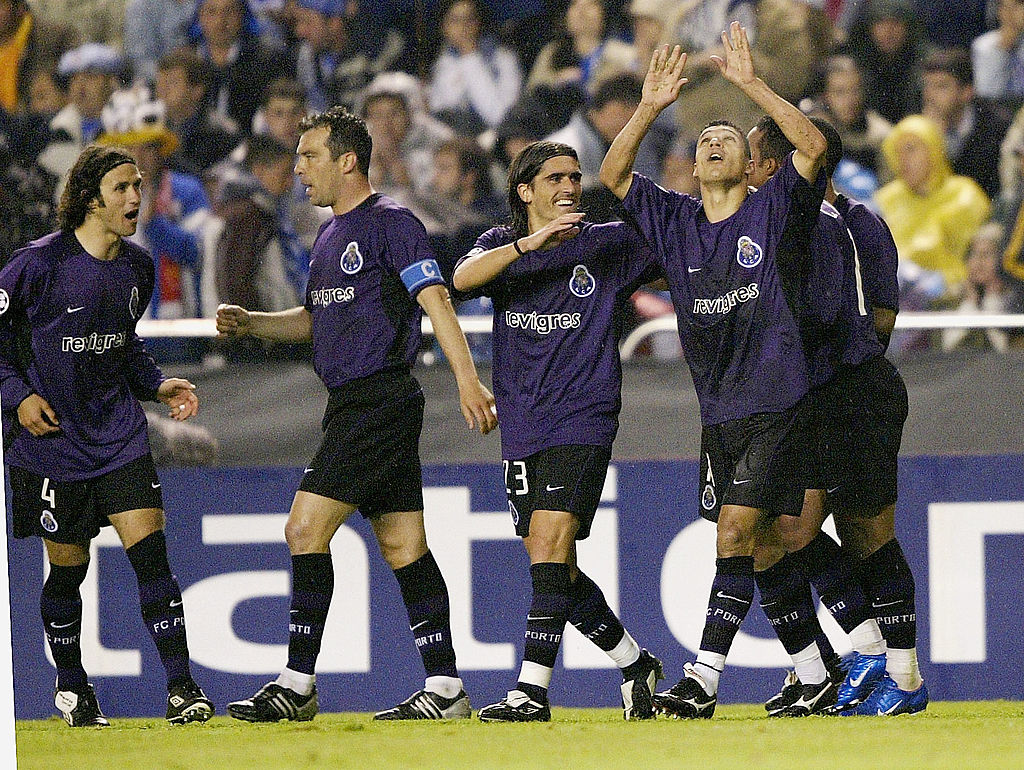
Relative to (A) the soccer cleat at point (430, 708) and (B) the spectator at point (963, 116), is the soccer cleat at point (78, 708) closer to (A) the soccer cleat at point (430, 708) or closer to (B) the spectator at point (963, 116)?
(A) the soccer cleat at point (430, 708)

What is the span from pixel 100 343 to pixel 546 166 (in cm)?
154

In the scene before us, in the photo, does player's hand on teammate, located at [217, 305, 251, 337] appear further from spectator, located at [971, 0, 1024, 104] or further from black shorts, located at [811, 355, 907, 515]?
spectator, located at [971, 0, 1024, 104]

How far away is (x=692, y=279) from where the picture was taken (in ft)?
14.3

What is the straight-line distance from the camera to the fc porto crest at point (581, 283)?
177 inches

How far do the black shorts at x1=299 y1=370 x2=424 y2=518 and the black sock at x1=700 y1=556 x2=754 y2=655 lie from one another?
996 mm

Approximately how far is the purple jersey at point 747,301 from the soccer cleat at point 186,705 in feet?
5.84

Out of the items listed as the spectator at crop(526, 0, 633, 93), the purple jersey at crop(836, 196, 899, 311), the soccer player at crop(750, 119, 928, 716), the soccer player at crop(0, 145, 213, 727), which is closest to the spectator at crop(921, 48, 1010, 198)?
the spectator at crop(526, 0, 633, 93)

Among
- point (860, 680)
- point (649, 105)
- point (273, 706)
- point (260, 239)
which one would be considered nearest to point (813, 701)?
point (860, 680)

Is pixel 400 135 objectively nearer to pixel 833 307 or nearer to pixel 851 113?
pixel 851 113

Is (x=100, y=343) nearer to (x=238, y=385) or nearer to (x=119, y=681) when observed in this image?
(x=238, y=385)

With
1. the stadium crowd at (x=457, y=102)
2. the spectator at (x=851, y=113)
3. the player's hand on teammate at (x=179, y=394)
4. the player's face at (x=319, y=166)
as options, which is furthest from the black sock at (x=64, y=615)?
the spectator at (x=851, y=113)

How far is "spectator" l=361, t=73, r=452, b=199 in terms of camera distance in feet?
23.0

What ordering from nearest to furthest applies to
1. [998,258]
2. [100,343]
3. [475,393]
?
1. [475,393]
2. [100,343]
3. [998,258]

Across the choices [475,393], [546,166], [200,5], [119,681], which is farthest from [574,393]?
[200,5]
